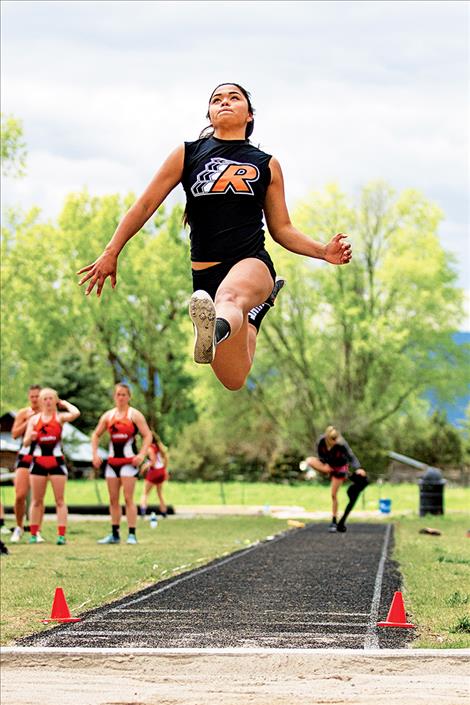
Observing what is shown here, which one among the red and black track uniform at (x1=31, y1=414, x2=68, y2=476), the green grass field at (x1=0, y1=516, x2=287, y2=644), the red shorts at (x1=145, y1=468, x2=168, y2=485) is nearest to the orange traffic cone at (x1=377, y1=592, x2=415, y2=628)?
the green grass field at (x1=0, y1=516, x2=287, y2=644)

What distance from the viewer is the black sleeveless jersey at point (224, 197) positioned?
643 cm

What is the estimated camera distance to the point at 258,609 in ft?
30.5

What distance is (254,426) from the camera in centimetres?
5438

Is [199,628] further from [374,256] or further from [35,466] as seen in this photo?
[374,256]

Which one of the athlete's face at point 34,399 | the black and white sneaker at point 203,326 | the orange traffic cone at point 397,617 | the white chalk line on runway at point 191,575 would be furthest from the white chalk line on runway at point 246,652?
the athlete's face at point 34,399

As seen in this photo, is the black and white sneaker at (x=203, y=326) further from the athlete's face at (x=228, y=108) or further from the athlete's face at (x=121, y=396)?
the athlete's face at (x=121, y=396)

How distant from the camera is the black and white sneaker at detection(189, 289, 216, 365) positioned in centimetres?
574

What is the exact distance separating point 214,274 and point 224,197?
0.45 m

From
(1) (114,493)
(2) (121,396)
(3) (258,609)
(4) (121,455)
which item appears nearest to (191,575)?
(3) (258,609)

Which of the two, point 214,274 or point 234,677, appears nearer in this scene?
point 234,677

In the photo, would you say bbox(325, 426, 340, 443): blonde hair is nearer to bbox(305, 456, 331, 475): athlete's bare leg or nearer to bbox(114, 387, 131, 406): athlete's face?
bbox(305, 456, 331, 475): athlete's bare leg

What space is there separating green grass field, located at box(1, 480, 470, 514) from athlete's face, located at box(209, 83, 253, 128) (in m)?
29.1

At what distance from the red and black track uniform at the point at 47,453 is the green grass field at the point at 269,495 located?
19840 mm

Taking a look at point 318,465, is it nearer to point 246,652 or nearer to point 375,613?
point 375,613
